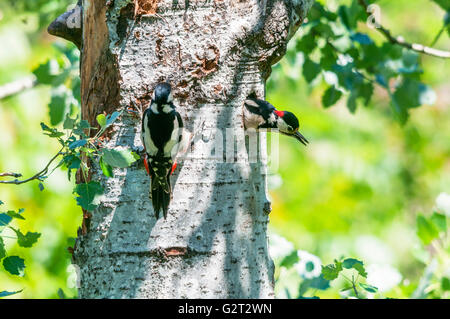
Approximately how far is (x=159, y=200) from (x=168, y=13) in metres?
0.61

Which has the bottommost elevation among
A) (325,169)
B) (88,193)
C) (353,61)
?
(88,193)

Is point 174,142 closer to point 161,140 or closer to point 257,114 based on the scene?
point 161,140

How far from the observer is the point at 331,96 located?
2.46m

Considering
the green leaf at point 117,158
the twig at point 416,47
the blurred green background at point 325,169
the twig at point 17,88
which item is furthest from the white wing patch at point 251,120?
the twig at point 17,88

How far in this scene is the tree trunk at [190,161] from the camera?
1631 millimetres

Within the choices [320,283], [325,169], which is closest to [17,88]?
[320,283]

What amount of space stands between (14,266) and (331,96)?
1.55m

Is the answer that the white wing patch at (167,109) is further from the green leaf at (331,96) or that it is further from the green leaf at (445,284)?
the green leaf at (445,284)

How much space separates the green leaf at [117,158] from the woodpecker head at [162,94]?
303 mm

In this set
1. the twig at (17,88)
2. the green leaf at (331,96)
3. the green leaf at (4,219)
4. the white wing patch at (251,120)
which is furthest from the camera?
the twig at (17,88)

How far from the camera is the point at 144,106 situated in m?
1.77

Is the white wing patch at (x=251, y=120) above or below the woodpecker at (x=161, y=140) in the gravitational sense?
above

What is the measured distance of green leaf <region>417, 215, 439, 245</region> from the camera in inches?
85.4

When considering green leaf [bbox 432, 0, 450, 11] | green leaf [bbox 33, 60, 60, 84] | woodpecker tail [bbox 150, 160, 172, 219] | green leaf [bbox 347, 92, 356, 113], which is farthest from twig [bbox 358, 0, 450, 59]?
green leaf [bbox 33, 60, 60, 84]
